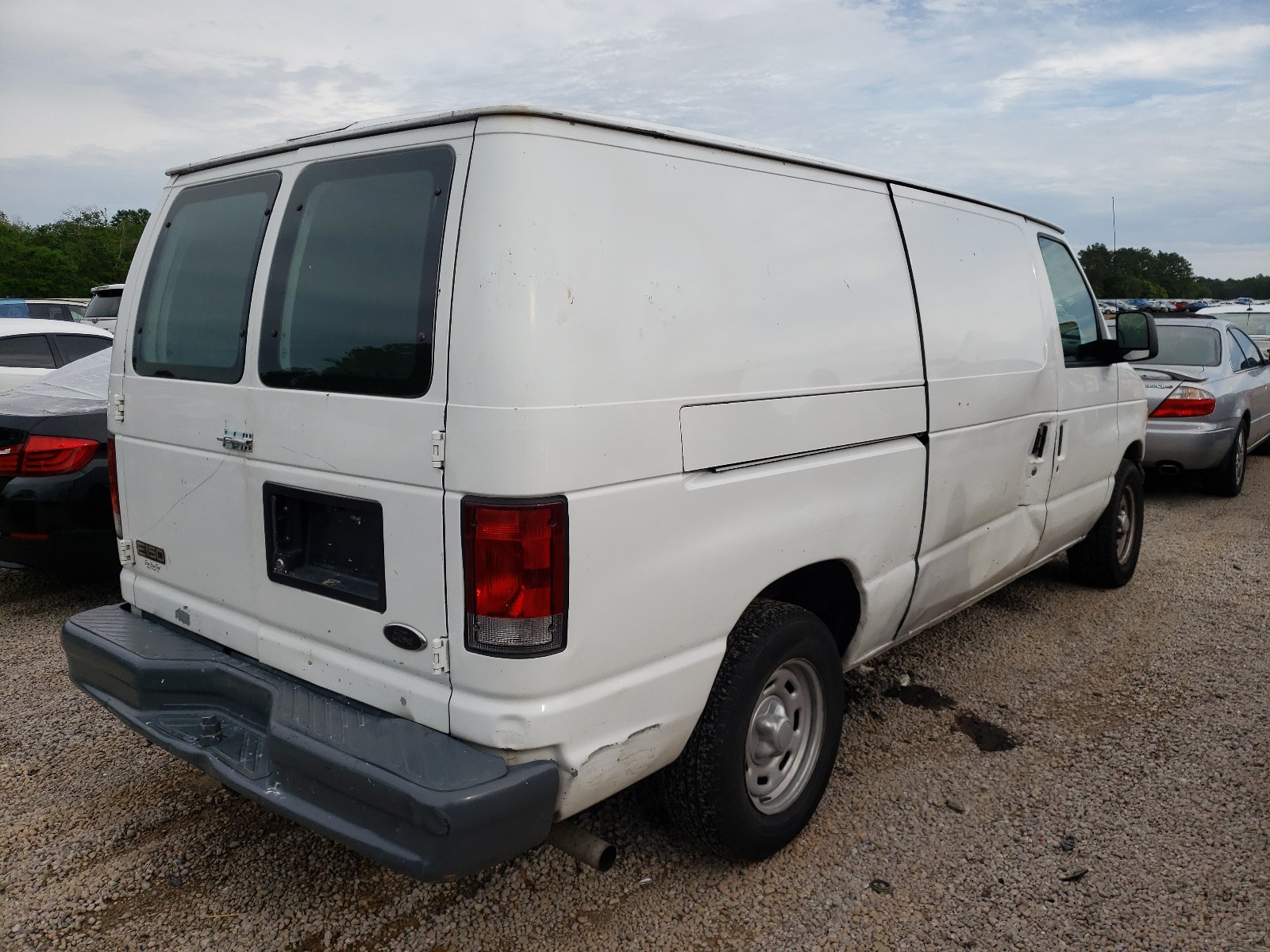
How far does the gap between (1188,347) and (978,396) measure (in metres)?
6.76

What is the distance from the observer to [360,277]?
2418 millimetres

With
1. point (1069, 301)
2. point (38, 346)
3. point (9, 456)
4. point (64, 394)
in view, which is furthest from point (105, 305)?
point (1069, 301)

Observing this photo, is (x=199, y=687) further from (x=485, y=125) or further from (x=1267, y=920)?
(x=1267, y=920)

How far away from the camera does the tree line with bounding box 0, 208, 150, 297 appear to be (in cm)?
4081

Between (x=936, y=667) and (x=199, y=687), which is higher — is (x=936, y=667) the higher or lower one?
the lower one

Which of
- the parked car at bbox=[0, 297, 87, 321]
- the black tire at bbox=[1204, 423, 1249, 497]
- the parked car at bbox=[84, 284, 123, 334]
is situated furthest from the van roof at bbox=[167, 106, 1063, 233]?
the parked car at bbox=[0, 297, 87, 321]

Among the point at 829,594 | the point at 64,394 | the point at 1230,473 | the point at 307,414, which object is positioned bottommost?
the point at 1230,473

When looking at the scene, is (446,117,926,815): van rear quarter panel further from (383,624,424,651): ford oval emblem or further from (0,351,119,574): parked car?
(0,351,119,574): parked car

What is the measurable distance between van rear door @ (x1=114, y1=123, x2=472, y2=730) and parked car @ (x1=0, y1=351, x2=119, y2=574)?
6.68ft

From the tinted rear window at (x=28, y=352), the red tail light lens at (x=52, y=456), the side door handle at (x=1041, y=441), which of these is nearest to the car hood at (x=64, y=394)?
the red tail light lens at (x=52, y=456)

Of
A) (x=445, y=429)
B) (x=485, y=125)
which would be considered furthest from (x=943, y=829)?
(x=485, y=125)

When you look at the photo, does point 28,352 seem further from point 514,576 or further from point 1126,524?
point 1126,524

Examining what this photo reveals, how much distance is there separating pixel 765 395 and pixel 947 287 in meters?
1.34

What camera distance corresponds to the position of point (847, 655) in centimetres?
331
